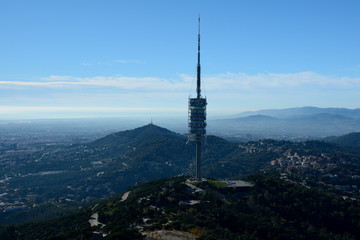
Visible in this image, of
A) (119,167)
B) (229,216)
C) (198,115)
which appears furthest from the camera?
(119,167)

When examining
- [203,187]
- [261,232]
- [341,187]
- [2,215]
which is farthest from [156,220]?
[2,215]

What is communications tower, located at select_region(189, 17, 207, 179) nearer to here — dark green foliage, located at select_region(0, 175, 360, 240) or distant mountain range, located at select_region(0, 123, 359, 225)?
dark green foliage, located at select_region(0, 175, 360, 240)

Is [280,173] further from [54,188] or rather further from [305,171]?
[54,188]

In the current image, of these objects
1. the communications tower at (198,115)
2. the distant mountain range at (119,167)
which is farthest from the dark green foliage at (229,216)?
the distant mountain range at (119,167)

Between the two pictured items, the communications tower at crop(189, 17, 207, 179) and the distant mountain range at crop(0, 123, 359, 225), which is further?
the distant mountain range at crop(0, 123, 359, 225)

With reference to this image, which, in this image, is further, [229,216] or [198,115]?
[198,115]

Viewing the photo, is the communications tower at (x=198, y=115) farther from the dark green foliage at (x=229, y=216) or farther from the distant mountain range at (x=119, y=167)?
the distant mountain range at (x=119, y=167)

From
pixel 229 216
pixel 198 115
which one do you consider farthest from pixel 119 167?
pixel 229 216

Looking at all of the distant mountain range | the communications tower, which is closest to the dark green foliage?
the communications tower

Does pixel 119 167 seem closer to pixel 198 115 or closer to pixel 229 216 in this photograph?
pixel 198 115

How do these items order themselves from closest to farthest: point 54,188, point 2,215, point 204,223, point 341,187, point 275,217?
1. point 204,223
2. point 275,217
3. point 341,187
4. point 2,215
5. point 54,188

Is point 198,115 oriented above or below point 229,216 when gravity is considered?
above
